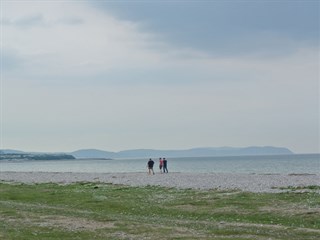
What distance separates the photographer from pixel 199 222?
1157 inches

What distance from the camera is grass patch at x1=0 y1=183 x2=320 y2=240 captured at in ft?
80.8

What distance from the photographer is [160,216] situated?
32.9 metres

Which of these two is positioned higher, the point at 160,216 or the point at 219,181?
the point at 219,181

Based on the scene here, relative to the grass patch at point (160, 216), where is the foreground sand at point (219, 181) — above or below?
above

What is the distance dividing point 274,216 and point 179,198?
1274 cm

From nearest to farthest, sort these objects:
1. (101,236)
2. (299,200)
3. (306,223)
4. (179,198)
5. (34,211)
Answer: (101,236) → (306,223) → (34,211) → (299,200) → (179,198)

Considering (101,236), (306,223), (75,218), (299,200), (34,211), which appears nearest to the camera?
(101,236)

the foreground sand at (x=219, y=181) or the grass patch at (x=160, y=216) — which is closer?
the grass patch at (x=160, y=216)

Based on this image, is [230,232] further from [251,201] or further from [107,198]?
[107,198]

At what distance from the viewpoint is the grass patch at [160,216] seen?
80.8 feet

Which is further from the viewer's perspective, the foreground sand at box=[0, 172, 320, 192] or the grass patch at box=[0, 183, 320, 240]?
the foreground sand at box=[0, 172, 320, 192]

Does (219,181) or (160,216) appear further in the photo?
(219,181)

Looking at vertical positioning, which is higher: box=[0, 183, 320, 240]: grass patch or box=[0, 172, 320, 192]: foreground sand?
box=[0, 172, 320, 192]: foreground sand

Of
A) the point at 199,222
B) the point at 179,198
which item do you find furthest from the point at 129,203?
the point at 199,222
